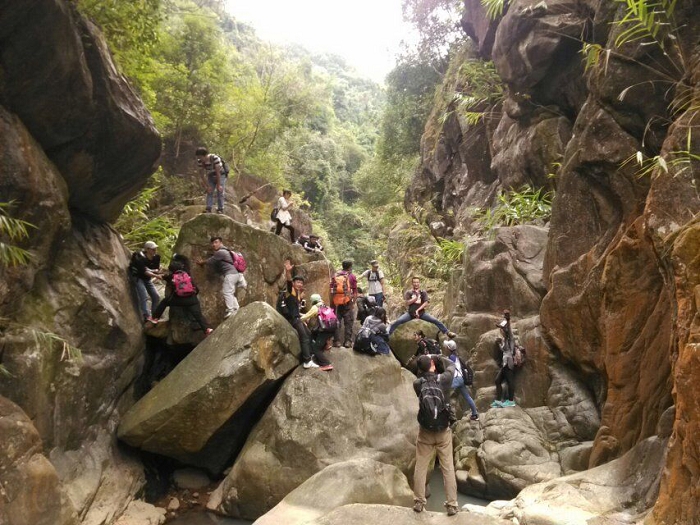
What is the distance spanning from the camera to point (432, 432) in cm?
585

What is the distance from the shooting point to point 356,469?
7.41 meters

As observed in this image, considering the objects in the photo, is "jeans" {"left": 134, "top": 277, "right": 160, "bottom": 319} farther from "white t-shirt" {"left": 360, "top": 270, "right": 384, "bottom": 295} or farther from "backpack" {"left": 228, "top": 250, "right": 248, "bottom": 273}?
"white t-shirt" {"left": 360, "top": 270, "right": 384, "bottom": 295}

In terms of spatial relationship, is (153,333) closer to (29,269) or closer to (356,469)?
(29,269)

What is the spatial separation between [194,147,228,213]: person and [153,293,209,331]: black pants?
3.13 m

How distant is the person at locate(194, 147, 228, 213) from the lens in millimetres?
11930

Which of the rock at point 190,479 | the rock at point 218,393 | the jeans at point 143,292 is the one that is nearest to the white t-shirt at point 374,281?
the rock at point 218,393

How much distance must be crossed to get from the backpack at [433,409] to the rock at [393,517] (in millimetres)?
978

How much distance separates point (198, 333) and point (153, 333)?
3.34ft

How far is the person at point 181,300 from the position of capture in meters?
10.2

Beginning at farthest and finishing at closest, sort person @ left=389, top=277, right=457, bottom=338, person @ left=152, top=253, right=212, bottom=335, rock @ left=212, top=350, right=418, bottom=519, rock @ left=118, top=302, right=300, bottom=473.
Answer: person @ left=389, top=277, right=457, bottom=338
person @ left=152, top=253, right=212, bottom=335
rock @ left=118, top=302, right=300, bottom=473
rock @ left=212, top=350, right=418, bottom=519

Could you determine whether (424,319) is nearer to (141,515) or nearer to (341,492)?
(341,492)

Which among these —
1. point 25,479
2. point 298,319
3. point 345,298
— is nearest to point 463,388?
point 345,298

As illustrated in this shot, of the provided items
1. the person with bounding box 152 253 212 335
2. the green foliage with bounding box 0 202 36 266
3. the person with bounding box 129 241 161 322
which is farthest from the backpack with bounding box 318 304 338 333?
the green foliage with bounding box 0 202 36 266

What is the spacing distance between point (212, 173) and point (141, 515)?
7.66 meters
